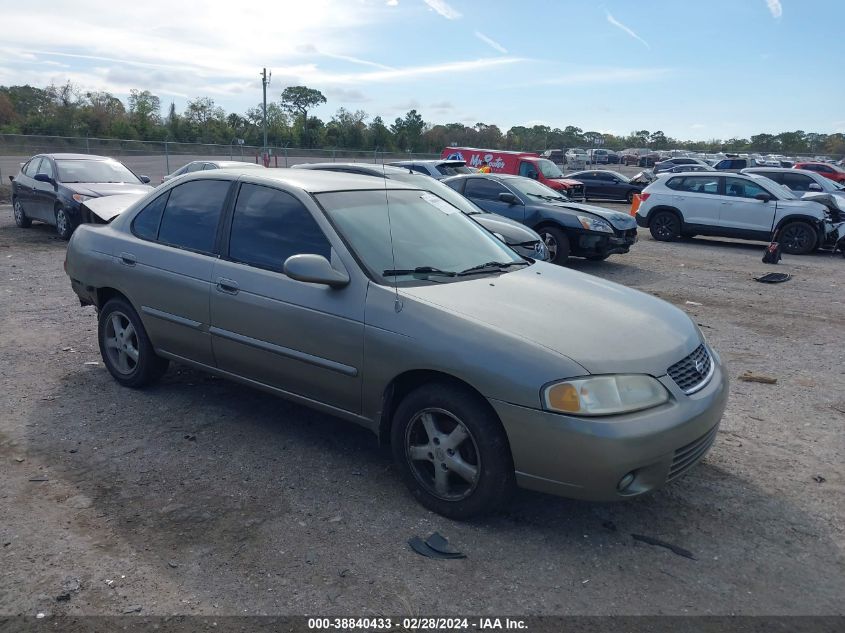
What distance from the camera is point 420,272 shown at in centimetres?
414

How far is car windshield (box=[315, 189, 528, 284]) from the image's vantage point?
13.6 feet

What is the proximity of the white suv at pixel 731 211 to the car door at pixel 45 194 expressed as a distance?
12.6 m

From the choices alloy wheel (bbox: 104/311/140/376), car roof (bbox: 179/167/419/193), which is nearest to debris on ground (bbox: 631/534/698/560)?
car roof (bbox: 179/167/419/193)

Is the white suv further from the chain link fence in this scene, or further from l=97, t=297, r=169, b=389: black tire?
the chain link fence

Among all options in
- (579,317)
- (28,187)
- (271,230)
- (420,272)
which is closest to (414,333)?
(420,272)

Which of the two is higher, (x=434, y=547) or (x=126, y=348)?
(x=126, y=348)

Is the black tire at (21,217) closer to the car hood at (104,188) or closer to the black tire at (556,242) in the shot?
the car hood at (104,188)

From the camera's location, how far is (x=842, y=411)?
5414 millimetres

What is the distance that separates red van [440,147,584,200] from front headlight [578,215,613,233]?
7818 millimetres

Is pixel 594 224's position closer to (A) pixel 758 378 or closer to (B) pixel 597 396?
(A) pixel 758 378

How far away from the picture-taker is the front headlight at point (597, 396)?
3.29 m

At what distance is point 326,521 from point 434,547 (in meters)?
0.60

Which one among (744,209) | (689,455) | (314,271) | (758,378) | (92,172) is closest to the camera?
(689,455)

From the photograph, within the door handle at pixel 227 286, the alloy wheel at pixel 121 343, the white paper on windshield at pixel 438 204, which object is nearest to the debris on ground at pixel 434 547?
the door handle at pixel 227 286
